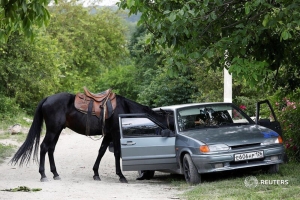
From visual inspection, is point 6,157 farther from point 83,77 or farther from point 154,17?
point 83,77

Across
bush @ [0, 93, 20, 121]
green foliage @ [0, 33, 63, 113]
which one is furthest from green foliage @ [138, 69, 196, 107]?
bush @ [0, 93, 20, 121]

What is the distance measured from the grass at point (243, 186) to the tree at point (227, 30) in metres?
1.71

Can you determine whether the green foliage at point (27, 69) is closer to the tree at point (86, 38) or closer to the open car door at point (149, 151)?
the tree at point (86, 38)

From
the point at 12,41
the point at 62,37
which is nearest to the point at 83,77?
the point at 62,37

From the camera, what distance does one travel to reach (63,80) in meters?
47.9

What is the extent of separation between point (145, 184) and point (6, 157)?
758 cm

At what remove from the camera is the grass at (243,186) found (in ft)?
29.9

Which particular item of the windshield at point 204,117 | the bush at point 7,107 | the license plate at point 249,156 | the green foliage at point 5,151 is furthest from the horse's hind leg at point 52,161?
the bush at point 7,107

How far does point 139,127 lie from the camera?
488 inches

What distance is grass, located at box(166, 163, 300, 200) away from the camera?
912 cm

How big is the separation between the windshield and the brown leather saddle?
1.73 metres

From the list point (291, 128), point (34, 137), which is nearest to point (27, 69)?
point (34, 137)

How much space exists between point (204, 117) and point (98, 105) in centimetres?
251

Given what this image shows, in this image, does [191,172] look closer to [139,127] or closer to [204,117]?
[204,117]
